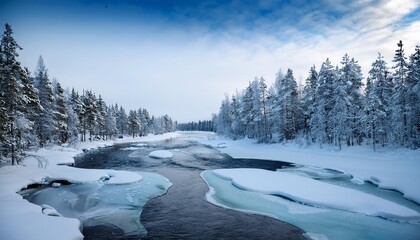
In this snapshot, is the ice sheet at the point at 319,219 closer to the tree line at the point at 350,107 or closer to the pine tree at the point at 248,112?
the tree line at the point at 350,107

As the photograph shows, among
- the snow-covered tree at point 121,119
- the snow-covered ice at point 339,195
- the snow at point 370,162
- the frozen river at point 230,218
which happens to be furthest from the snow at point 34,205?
the snow-covered tree at point 121,119

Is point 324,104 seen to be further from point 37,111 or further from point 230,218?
point 37,111

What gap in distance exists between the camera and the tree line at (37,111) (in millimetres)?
22609

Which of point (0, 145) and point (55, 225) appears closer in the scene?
point (55, 225)

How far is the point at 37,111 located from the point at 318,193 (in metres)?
41.8

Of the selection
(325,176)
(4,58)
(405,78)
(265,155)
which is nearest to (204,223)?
(325,176)

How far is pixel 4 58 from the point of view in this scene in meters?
23.6

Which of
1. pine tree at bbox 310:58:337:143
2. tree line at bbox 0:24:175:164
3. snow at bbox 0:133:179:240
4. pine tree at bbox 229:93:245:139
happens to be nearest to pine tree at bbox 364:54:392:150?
pine tree at bbox 310:58:337:143

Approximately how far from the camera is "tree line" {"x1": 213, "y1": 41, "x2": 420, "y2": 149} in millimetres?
33125

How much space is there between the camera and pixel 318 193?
658 inches

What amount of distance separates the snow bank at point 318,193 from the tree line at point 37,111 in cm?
1989

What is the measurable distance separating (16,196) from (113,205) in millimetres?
5686

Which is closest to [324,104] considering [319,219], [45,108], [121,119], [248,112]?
[248,112]

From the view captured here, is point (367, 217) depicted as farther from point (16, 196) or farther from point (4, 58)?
point (4, 58)
